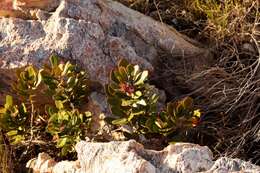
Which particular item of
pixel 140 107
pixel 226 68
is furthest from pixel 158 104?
pixel 226 68

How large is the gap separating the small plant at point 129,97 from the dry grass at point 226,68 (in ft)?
1.38

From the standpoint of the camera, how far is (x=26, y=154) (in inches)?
116

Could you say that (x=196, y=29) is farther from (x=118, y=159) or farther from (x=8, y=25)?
(x=118, y=159)

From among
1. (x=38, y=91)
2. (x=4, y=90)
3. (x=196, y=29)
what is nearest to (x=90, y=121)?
(x=38, y=91)

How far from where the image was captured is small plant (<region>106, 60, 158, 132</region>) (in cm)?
265

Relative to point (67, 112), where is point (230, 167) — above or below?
below

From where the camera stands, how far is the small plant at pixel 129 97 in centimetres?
265

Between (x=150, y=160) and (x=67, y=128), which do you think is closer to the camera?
(x=150, y=160)

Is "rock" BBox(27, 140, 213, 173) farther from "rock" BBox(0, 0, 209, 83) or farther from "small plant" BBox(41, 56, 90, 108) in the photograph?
"rock" BBox(0, 0, 209, 83)

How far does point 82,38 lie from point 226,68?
80 centimetres

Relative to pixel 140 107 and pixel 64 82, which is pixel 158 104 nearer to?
pixel 140 107

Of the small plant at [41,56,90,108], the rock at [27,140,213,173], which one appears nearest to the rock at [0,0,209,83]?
the small plant at [41,56,90,108]

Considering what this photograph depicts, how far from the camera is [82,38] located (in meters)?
2.98

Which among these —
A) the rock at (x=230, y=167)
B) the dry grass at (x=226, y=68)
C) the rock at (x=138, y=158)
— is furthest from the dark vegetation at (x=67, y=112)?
the rock at (x=230, y=167)
